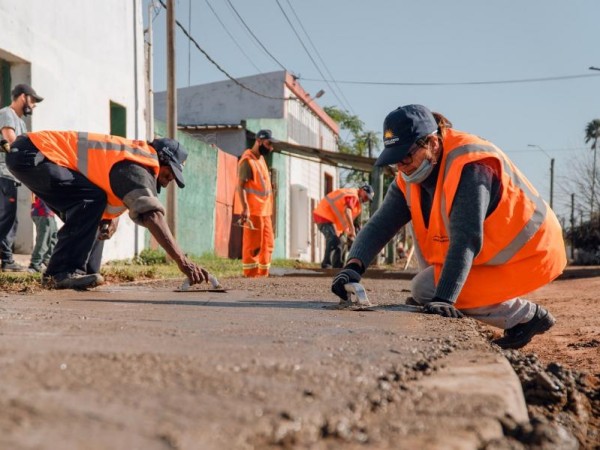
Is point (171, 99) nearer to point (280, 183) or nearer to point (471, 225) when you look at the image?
point (471, 225)

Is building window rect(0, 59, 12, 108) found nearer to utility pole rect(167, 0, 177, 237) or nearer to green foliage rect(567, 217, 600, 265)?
utility pole rect(167, 0, 177, 237)

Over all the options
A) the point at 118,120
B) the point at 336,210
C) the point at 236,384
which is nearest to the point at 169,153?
the point at 236,384

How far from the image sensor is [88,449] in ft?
3.89

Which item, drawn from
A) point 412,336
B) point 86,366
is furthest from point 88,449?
point 412,336

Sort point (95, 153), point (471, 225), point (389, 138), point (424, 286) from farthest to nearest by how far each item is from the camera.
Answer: point (95, 153)
point (424, 286)
point (389, 138)
point (471, 225)

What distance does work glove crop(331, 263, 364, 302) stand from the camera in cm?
402

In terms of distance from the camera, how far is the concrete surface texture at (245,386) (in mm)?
1320

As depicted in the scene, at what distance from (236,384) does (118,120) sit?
10.4 meters

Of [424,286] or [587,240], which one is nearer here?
[424,286]

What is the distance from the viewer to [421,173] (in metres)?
3.75

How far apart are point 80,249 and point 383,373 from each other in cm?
343

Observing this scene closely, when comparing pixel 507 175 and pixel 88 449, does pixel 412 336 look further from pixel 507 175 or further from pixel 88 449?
pixel 88 449

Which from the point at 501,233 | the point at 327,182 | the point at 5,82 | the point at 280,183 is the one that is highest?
the point at 327,182

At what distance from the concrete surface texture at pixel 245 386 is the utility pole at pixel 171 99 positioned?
8.85 m
